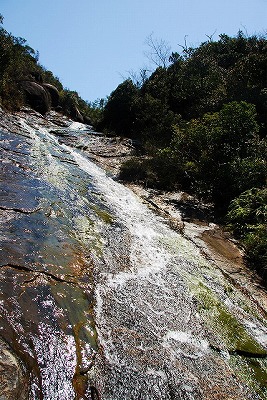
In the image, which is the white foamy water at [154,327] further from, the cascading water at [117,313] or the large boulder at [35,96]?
the large boulder at [35,96]

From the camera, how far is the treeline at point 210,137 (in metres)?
9.13

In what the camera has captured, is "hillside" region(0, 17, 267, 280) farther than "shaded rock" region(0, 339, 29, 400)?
Yes

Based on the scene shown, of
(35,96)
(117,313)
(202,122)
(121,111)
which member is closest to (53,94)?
(35,96)

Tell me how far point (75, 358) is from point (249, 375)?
2128 mm

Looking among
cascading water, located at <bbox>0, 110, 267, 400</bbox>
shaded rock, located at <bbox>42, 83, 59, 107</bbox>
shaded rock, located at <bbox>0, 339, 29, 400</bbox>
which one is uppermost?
shaded rock, located at <bbox>42, 83, 59, 107</bbox>

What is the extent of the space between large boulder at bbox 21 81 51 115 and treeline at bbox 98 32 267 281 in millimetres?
5427

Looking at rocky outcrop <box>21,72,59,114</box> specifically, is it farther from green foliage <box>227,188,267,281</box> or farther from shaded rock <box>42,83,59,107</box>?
green foliage <box>227,188,267,281</box>

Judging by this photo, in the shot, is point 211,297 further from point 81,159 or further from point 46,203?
point 81,159

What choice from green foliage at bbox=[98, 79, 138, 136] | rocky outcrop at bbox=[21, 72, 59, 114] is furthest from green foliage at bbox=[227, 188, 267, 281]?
rocky outcrop at bbox=[21, 72, 59, 114]

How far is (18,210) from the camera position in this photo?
20.7ft

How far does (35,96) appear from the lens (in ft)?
85.1

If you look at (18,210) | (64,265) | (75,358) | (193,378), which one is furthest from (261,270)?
(18,210)

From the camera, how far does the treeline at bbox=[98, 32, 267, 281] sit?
9.13 metres

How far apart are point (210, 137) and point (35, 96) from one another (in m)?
19.0
